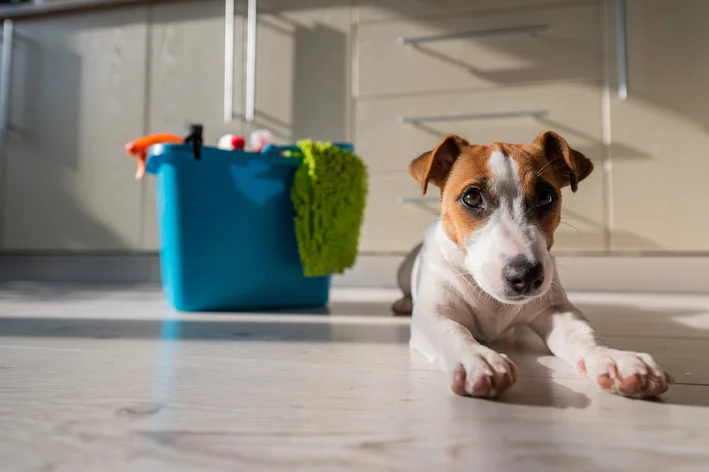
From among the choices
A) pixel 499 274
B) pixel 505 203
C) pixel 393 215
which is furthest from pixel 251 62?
pixel 499 274

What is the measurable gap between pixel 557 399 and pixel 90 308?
1.41 meters

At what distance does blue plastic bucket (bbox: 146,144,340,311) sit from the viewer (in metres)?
1.44

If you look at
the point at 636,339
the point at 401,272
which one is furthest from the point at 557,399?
the point at 401,272

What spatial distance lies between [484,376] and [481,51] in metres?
1.92

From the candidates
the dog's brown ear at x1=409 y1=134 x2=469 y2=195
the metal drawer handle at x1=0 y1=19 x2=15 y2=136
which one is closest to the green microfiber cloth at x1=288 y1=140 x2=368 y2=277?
the dog's brown ear at x1=409 y1=134 x2=469 y2=195

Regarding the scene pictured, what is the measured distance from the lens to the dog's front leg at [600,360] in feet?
2.09

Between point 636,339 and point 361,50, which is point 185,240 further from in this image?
point 361,50

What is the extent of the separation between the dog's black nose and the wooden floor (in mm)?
129

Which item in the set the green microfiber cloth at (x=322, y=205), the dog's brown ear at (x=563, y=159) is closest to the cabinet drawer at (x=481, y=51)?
the green microfiber cloth at (x=322, y=205)

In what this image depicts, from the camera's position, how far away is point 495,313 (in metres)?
0.99

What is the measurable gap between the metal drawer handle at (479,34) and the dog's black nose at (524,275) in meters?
1.75

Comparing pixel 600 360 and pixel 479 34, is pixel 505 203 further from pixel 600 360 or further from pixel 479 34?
pixel 479 34

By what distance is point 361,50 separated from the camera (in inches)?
94.2

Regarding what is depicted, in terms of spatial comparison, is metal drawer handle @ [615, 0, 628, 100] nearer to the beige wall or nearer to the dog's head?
the beige wall
